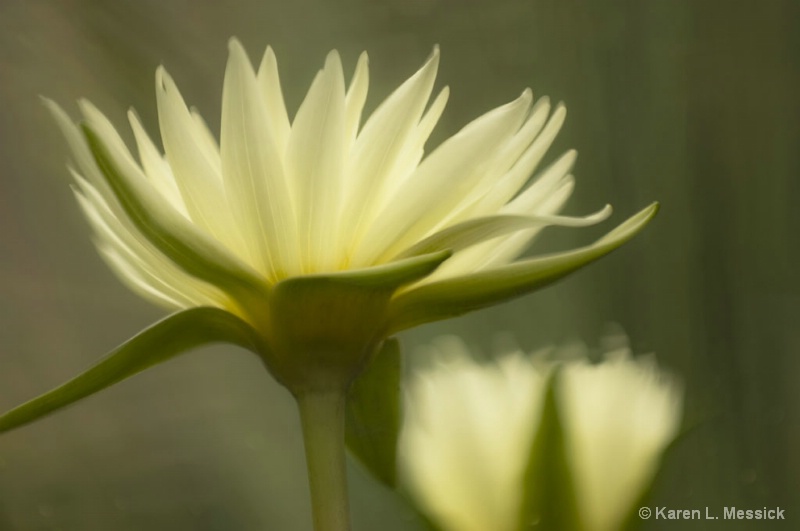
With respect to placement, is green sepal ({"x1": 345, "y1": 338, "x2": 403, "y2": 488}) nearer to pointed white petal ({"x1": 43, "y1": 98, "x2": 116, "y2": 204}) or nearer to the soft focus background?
pointed white petal ({"x1": 43, "y1": 98, "x2": 116, "y2": 204})

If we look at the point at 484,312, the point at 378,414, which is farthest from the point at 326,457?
the point at 484,312

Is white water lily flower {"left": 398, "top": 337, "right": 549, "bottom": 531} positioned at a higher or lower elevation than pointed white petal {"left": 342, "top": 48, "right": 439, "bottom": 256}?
lower

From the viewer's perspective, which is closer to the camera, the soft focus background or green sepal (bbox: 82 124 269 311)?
green sepal (bbox: 82 124 269 311)

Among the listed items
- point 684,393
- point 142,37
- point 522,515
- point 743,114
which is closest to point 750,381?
point 684,393

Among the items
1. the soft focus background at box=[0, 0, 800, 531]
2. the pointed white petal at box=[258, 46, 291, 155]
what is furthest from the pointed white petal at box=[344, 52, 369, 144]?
the soft focus background at box=[0, 0, 800, 531]

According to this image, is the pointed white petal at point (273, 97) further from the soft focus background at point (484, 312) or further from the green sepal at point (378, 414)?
the soft focus background at point (484, 312)

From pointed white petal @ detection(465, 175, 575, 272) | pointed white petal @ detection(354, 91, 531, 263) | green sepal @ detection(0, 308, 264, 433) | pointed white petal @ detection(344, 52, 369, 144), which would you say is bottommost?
green sepal @ detection(0, 308, 264, 433)

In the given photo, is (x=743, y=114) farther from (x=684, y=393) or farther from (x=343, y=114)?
(x=343, y=114)
